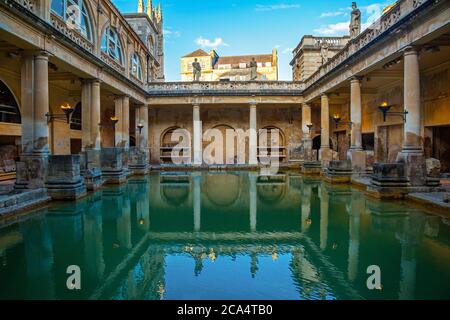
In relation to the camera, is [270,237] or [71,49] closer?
[270,237]

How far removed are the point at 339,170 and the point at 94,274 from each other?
11.6 metres

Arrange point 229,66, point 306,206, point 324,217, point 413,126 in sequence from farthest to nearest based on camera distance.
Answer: point 229,66
point 413,126
point 306,206
point 324,217

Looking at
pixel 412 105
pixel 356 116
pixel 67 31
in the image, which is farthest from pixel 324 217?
pixel 67 31

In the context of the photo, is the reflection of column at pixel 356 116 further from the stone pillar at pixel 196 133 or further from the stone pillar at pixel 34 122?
the stone pillar at pixel 34 122

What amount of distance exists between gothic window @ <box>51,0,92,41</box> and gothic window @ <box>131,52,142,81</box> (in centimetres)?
620

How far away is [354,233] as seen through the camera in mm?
5703

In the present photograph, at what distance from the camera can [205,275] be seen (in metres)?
3.82

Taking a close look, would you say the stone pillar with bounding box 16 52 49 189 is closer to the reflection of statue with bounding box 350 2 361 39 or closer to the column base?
the column base

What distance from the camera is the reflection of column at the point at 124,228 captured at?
17.1 feet

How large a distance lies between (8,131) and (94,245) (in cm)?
1168

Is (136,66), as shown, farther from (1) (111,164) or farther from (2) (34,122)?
(2) (34,122)

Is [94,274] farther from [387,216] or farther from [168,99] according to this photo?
[168,99]

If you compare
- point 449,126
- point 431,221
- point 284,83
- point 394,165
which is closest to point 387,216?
point 431,221

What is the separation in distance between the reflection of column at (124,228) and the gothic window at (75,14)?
793 centimetres
